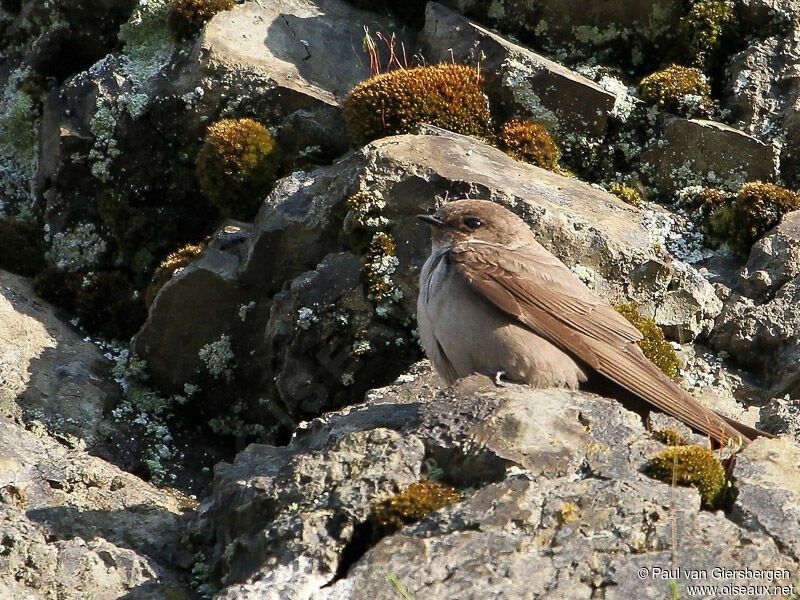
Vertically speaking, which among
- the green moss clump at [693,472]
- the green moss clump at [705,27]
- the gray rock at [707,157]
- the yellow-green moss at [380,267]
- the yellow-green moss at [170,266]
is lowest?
the yellow-green moss at [170,266]

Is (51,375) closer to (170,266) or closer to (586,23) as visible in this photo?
(170,266)

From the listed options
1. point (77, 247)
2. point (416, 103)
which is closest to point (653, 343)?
point (416, 103)

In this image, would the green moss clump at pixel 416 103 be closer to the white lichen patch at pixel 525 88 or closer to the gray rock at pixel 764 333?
the white lichen patch at pixel 525 88

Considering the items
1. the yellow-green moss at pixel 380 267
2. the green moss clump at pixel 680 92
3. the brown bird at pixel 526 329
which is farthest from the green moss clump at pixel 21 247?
the green moss clump at pixel 680 92

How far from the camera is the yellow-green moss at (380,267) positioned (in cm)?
933

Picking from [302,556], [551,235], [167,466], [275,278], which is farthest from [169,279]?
[302,556]

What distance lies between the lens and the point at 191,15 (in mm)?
11664

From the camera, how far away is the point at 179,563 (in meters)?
6.82

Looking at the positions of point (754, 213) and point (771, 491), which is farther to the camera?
point (754, 213)

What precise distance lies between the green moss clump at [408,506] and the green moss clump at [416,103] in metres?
5.17

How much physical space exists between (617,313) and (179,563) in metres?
3.96

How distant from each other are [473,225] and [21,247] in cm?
512

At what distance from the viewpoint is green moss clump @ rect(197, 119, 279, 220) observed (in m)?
10.6

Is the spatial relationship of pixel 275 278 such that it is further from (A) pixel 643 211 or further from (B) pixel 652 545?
(B) pixel 652 545
